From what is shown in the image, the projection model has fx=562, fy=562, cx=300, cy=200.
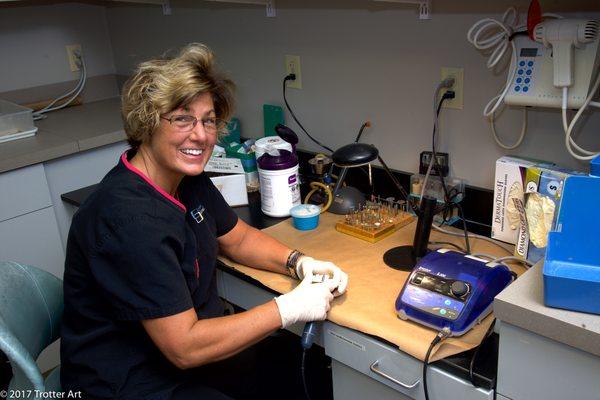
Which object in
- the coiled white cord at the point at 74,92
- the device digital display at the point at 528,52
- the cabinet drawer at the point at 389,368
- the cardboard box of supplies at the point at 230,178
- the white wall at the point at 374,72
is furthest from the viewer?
the coiled white cord at the point at 74,92

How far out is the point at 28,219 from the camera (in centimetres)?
209

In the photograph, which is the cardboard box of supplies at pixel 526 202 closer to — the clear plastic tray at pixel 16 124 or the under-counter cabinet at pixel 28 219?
the under-counter cabinet at pixel 28 219

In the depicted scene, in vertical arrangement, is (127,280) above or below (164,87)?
below

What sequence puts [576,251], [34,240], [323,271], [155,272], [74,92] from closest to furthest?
[576,251], [155,272], [323,271], [34,240], [74,92]

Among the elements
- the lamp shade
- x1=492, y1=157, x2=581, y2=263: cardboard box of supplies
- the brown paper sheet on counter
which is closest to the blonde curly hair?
the lamp shade

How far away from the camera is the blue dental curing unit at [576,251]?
2.89ft

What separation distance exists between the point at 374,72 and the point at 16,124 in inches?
59.1

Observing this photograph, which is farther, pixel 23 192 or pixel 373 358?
pixel 23 192

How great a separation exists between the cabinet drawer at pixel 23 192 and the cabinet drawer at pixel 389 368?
4.45ft

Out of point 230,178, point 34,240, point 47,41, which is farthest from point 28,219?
point 47,41

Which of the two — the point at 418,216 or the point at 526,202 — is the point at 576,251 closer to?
the point at 526,202

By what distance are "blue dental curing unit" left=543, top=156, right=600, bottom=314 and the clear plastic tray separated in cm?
208

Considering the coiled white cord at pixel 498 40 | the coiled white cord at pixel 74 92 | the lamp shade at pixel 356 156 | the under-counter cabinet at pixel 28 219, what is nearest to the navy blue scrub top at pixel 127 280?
the lamp shade at pixel 356 156

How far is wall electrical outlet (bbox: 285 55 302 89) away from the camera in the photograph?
1990 mm
